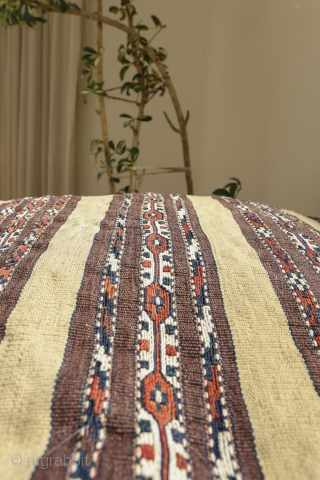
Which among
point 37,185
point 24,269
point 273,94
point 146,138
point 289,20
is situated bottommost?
point 37,185

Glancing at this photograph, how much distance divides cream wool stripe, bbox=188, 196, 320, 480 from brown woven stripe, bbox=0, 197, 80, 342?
255 millimetres

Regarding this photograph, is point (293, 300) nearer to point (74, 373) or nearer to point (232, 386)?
point (232, 386)

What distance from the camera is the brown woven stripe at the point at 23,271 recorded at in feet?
1.53

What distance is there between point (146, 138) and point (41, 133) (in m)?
0.53

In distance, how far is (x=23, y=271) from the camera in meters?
0.53

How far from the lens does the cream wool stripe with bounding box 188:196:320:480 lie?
36 centimetres

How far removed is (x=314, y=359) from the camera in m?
0.45

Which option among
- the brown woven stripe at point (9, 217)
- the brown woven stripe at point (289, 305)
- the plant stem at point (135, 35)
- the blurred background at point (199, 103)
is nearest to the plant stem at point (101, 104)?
the plant stem at point (135, 35)

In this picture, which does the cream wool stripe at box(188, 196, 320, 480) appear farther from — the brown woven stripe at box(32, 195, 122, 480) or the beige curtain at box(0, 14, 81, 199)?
the beige curtain at box(0, 14, 81, 199)

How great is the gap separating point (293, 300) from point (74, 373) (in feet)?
0.95

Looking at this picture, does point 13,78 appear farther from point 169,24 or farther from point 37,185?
point 169,24

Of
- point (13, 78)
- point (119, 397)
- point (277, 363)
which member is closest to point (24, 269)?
point (119, 397)

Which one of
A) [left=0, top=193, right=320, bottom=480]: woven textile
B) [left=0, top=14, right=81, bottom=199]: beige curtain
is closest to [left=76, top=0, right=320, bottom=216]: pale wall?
[left=0, top=14, right=81, bottom=199]: beige curtain

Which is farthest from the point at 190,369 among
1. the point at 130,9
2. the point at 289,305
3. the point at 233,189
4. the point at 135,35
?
the point at 130,9
